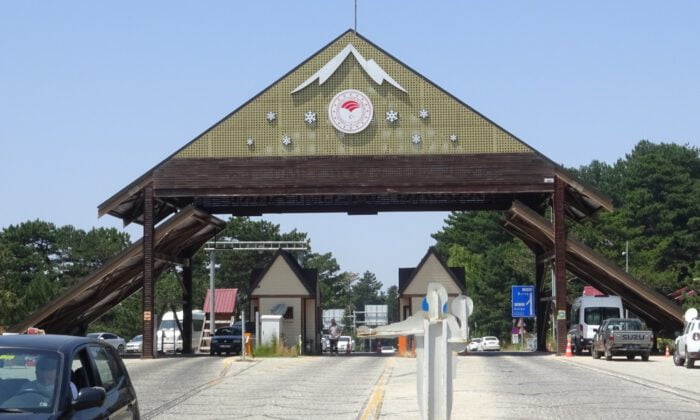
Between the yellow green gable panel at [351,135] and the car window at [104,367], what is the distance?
131 feet

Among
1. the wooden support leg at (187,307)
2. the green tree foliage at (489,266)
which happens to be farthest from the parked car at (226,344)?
the green tree foliage at (489,266)

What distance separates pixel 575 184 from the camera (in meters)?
49.8

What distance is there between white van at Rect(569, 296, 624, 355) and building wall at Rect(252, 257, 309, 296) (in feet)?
53.5

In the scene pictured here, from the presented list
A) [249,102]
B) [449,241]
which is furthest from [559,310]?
[449,241]

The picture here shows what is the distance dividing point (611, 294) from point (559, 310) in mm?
6659

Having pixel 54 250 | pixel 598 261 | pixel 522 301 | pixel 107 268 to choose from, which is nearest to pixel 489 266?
pixel 522 301

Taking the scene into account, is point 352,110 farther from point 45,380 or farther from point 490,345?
point 490,345

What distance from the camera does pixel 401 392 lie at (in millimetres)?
25969

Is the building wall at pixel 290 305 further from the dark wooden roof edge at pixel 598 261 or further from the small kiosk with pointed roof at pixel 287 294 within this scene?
the dark wooden roof edge at pixel 598 261

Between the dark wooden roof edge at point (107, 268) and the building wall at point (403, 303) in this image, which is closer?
the dark wooden roof edge at point (107, 268)

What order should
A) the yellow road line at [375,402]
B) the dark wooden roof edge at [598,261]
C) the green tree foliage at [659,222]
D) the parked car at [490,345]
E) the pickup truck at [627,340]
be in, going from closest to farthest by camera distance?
1. the yellow road line at [375,402]
2. the pickup truck at [627,340]
3. the dark wooden roof edge at [598,261]
4. the parked car at [490,345]
5. the green tree foliage at [659,222]

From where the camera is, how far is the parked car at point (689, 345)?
125ft

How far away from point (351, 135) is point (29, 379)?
4167 cm

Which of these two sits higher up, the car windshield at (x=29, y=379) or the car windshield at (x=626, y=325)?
the car windshield at (x=29, y=379)
